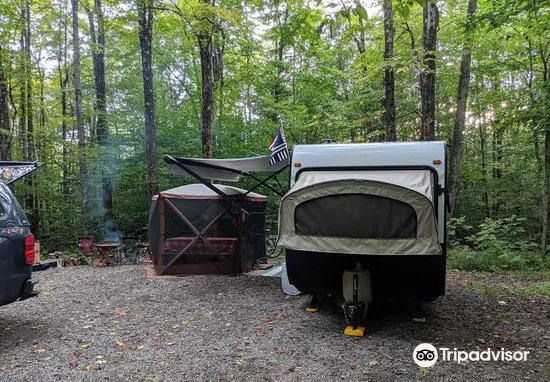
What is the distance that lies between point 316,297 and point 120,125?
49.2 feet

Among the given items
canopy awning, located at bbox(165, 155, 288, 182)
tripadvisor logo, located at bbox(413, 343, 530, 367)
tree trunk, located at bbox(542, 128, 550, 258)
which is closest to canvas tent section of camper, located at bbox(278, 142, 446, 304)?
tripadvisor logo, located at bbox(413, 343, 530, 367)

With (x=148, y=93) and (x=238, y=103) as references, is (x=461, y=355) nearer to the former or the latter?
(x=148, y=93)

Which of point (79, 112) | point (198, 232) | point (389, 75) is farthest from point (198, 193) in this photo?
point (79, 112)

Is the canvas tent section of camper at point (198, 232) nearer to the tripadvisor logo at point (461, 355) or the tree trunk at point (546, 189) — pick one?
the tripadvisor logo at point (461, 355)

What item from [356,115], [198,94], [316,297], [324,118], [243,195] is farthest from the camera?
[198,94]

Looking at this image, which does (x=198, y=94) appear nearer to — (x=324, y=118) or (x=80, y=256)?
(x=324, y=118)

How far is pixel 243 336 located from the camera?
4949 mm

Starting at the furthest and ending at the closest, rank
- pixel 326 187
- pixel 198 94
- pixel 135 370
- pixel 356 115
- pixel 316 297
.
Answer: pixel 198 94
pixel 356 115
pixel 316 297
pixel 326 187
pixel 135 370

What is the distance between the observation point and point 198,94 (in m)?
20.2

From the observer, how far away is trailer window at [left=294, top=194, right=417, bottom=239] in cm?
437

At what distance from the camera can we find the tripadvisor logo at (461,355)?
13.2 ft

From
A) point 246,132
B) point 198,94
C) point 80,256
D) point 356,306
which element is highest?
point 198,94

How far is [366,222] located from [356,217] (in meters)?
0.12

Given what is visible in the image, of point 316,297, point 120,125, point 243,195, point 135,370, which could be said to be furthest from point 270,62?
point 135,370
